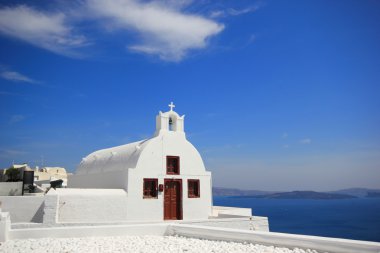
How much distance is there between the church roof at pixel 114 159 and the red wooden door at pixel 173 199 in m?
2.45

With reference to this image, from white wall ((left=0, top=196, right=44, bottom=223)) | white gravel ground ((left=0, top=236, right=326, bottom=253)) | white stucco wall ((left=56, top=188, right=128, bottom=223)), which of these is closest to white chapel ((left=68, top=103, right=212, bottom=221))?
white stucco wall ((left=56, top=188, right=128, bottom=223))

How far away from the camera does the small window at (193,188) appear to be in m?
19.7

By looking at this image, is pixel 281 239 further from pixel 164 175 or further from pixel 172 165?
pixel 172 165

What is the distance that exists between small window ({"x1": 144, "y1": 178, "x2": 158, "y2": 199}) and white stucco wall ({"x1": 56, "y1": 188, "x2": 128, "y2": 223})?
1301 mm

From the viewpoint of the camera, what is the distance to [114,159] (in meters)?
21.4

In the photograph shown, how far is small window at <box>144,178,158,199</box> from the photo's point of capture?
18.2 m

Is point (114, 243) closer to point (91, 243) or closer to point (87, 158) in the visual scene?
point (91, 243)

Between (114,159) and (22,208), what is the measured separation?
280 inches

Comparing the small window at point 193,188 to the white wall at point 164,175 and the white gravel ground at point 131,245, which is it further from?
the white gravel ground at point 131,245

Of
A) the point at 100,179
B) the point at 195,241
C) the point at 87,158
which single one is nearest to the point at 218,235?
A: the point at 195,241

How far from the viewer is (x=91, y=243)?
10.6m

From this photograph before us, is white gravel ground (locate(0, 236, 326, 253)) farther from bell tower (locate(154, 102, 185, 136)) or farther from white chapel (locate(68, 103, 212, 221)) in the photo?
bell tower (locate(154, 102, 185, 136))

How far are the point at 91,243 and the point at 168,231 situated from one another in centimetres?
304

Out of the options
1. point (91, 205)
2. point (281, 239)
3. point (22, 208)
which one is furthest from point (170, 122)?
point (281, 239)
